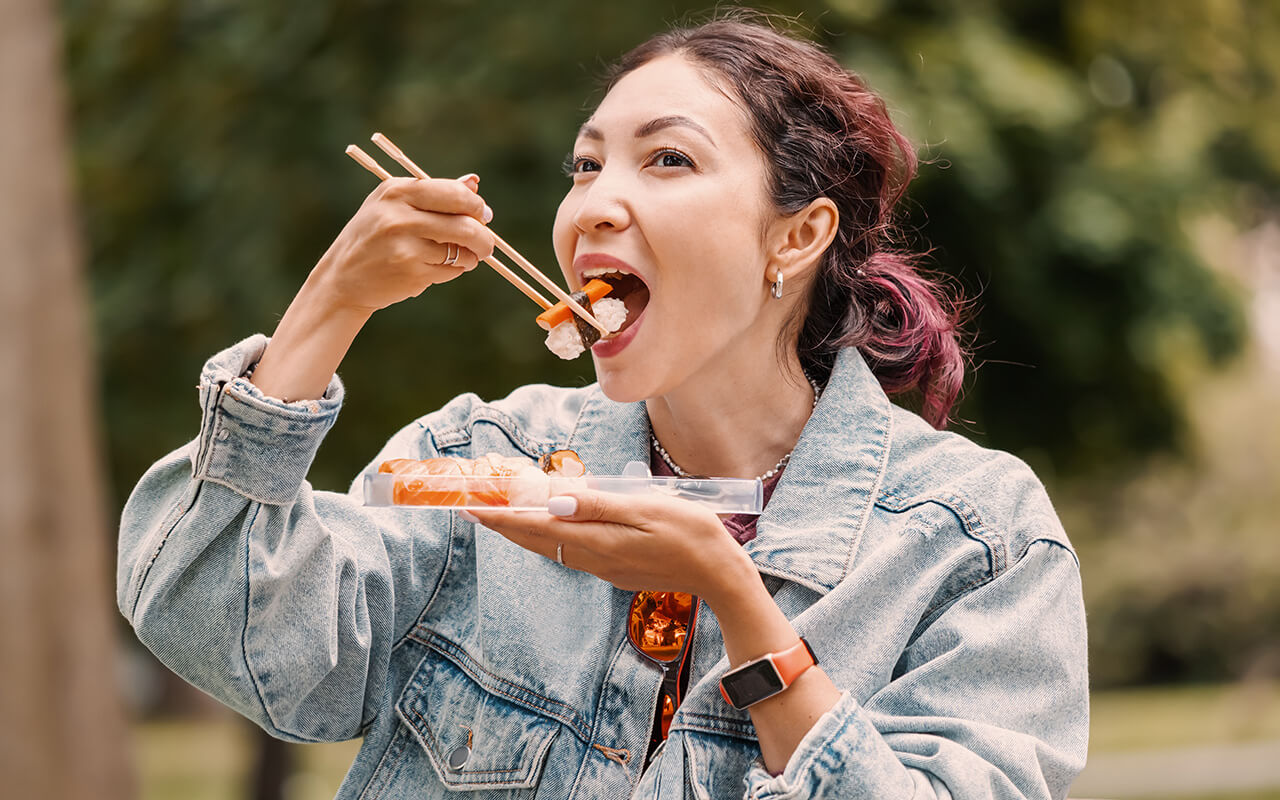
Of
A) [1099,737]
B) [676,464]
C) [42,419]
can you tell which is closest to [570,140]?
[42,419]

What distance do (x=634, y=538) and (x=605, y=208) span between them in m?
0.69

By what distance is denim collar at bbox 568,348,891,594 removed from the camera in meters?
2.39

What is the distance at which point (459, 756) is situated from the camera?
244 centimetres

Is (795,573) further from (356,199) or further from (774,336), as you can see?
(356,199)

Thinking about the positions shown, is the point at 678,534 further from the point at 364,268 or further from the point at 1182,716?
the point at 1182,716

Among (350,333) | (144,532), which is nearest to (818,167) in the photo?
(350,333)

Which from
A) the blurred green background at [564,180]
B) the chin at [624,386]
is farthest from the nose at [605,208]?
the blurred green background at [564,180]

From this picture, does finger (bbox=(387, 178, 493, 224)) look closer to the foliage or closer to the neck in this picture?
the neck

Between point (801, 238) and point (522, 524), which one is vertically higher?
point (801, 238)

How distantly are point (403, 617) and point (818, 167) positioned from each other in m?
1.13

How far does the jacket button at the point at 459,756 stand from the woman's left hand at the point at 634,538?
21.5 inches

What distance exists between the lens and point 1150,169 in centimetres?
542

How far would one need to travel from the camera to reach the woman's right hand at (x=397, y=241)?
2178 mm

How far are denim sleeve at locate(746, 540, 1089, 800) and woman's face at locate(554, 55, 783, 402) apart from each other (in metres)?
0.65
